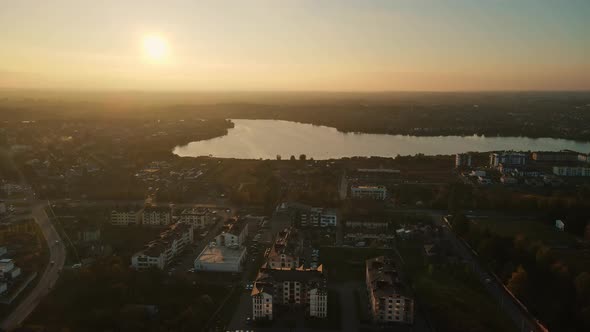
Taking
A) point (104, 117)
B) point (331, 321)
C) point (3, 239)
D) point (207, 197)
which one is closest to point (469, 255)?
point (331, 321)

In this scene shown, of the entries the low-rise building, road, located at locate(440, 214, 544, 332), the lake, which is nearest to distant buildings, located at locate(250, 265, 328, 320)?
the low-rise building

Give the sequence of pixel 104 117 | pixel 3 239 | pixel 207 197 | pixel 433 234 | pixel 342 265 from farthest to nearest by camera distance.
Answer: pixel 104 117
pixel 207 197
pixel 433 234
pixel 3 239
pixel 342 265

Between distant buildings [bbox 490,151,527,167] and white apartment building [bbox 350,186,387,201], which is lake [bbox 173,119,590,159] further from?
white apartment building [bbox 350,186,387,201]

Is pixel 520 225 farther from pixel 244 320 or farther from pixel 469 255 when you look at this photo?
pixel 244 320

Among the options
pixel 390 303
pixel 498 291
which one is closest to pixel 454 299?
pixel 498 291

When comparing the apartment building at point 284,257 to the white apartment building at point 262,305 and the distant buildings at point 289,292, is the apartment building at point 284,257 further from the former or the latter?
the white apartment building at point 262,305

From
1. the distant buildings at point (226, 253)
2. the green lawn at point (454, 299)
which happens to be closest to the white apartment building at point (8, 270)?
the distant buildings at point (226, 253)
